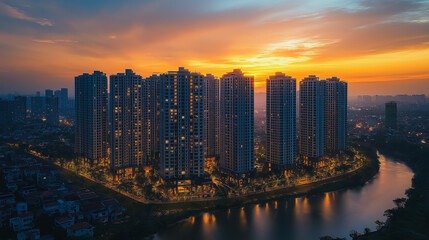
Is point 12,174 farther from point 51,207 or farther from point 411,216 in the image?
point 411,216

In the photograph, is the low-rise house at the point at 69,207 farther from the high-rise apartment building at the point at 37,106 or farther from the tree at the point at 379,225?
the high-rise apartment building at the point at 37,106

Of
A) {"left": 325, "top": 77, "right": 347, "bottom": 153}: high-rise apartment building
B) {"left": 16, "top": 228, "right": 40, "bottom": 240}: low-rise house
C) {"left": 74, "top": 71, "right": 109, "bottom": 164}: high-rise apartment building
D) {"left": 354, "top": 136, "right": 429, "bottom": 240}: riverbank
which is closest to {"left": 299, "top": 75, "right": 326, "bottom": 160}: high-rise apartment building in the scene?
{"left": 325, "top": 77, "right": 347, "bottom": 153}: high-rise apartment building

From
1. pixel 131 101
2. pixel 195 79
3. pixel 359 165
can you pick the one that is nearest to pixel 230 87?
pixel 195 79

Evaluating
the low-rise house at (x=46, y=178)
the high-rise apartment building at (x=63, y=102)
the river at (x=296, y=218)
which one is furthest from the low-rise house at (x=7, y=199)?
the high-rise apartment building at (x=63, y=102)

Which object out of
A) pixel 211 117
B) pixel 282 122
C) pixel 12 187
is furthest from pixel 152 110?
pixel 12 187

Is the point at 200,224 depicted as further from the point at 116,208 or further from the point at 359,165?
the point at 359,165

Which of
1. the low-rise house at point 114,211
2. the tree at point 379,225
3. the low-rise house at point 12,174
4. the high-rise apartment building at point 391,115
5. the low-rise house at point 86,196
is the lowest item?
the tree at point 379,225
